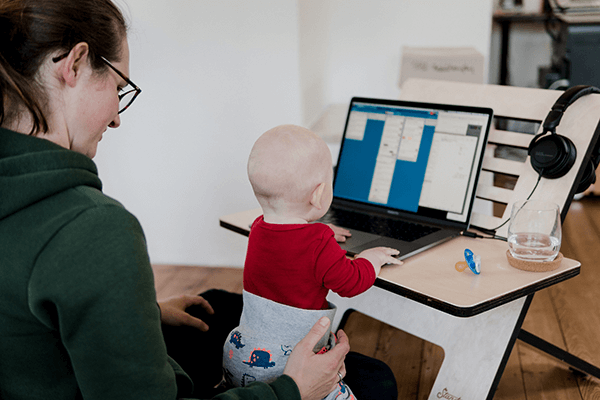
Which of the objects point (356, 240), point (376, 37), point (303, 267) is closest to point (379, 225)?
point (356, 240)

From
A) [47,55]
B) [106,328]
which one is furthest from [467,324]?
[47,55]

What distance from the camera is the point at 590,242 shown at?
2.75 m

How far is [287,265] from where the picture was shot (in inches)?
36.8

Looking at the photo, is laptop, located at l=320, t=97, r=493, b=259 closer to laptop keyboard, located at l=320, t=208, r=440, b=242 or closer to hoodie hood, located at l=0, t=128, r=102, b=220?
laptop keyboard, located at l=320, t=208, r=440, b=242

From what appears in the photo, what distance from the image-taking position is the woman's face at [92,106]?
0.71 m

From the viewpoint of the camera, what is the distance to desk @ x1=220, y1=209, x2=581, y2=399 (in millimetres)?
898

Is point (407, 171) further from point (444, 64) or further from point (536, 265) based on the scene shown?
point (444, 64)

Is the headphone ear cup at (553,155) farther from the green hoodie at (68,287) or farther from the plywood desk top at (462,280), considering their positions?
the green hoodie at (68,287)

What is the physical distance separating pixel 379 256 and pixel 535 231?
0.32m

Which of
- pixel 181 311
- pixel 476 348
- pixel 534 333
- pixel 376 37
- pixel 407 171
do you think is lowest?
pixel 534 333

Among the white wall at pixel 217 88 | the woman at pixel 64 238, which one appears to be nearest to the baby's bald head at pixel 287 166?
the woman at pixel 64 238

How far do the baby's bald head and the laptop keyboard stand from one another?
1.01 feet

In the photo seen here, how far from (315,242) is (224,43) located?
5.30 ft

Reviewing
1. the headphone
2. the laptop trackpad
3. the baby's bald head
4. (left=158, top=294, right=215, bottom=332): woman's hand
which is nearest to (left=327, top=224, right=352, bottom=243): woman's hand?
the laptop trackpad
